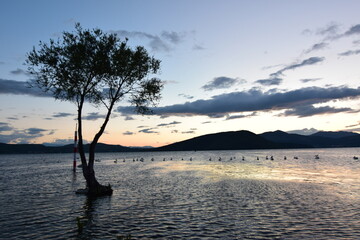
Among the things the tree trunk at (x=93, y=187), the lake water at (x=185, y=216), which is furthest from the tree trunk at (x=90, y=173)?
the lake water at (x=185, y=216)

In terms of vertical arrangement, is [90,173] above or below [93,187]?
above

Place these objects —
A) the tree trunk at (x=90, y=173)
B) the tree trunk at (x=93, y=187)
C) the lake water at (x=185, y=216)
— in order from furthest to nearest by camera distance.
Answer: the tree trunk at (x=93, y=187), the tree trunk at (x=90, y=173), the lake water at (x=185, y=216)

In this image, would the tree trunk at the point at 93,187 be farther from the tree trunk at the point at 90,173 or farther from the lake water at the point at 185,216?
the lake water at the point at 185,216

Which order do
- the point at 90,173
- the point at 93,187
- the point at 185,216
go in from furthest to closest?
the point at 93,187 < the point at 90,173 < the point at 185,216

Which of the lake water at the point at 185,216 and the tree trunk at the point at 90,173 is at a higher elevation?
the tree trunk at the point at 90,173

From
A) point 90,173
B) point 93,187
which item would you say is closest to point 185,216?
point 90,173

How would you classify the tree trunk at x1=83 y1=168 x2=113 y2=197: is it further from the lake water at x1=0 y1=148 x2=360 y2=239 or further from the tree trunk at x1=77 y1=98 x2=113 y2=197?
the lake water at x1=0 y1=148 x2=360 y2=239

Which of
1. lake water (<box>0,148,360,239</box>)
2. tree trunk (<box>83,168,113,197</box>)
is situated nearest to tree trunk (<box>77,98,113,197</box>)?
tree trunk (<box>83,168,113,197</box>)

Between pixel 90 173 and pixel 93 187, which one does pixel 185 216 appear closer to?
pixel 90 173

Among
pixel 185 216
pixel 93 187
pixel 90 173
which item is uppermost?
pixel 90 173

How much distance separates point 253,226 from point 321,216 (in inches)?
296

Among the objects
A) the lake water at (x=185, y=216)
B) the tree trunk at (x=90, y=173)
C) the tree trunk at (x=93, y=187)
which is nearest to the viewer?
the lake water at (x=185, y=216)

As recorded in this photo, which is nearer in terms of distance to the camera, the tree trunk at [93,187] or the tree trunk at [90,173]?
the tree trunk at [90,173]

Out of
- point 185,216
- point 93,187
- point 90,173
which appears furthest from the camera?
point 93,187
